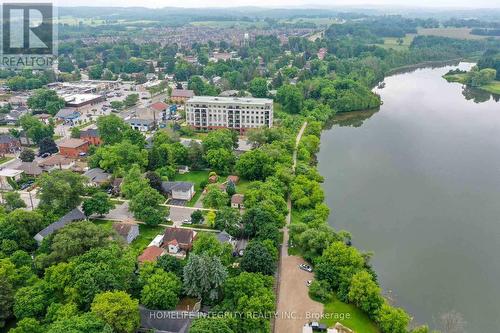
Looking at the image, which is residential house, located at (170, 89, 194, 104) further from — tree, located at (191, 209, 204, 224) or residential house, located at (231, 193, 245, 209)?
tree, located at (191, 209, 204, 224)

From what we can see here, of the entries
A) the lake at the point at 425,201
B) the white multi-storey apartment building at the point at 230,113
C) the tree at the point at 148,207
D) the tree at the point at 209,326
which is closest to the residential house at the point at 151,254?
the tree at the point at 148,207

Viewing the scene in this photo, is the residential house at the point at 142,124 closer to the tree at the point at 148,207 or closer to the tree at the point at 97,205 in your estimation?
the tree at the point at 148,207

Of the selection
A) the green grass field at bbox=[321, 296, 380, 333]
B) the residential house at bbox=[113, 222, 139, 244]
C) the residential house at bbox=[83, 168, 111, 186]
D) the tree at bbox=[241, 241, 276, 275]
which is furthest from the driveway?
the residential house at bbox=[83, 168, 111, 186]

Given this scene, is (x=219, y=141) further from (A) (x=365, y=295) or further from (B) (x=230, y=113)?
(A) (x=365, y=295)

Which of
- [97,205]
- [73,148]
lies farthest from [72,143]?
[97,205]

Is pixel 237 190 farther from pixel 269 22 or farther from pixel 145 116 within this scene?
pixel 269 22

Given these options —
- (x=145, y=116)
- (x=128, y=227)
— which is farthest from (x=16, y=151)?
(x=128, y=227)
